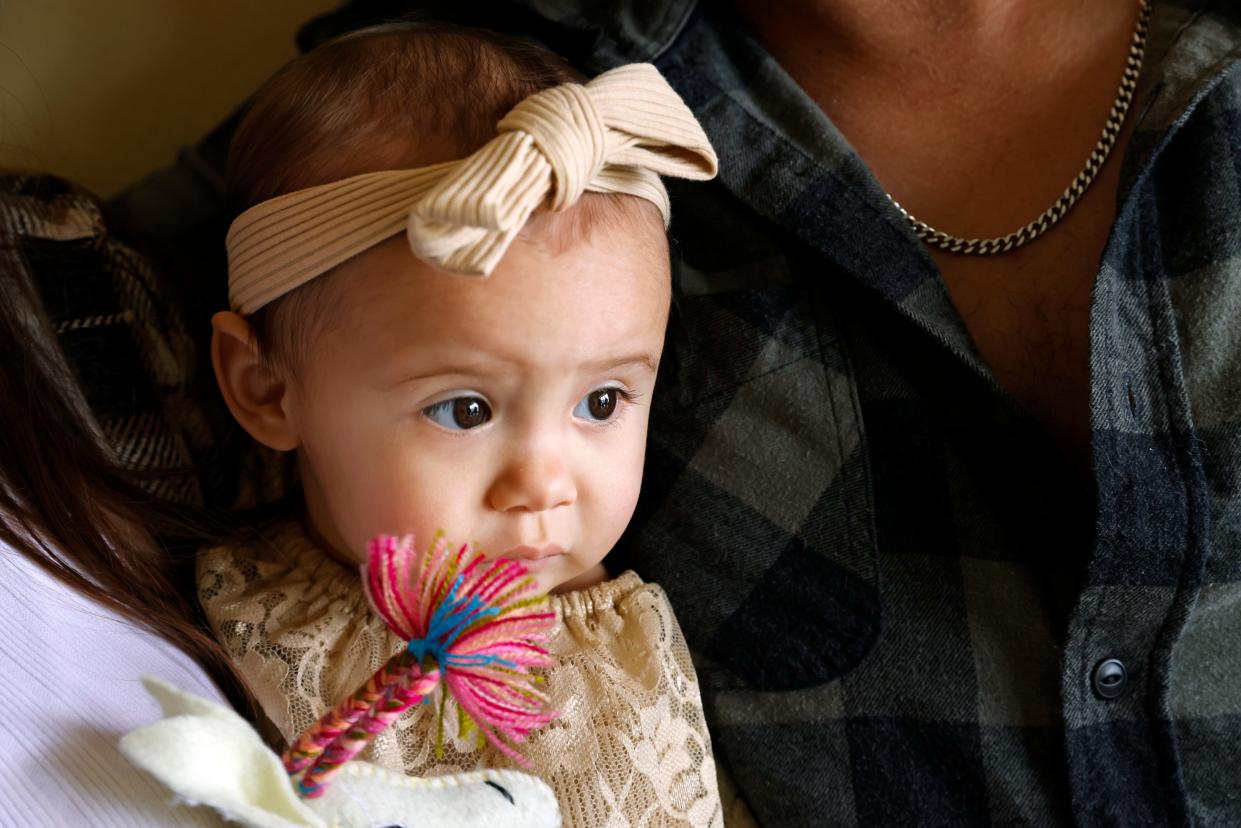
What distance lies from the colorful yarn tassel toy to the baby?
0.58ft

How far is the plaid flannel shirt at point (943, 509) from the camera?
925 millimetres

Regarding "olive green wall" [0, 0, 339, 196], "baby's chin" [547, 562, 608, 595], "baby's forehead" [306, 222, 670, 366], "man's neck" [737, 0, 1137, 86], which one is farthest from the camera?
"olive green wall" [0, 0, 339, 196]

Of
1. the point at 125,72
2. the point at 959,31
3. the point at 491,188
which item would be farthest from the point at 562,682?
the point at 125,72

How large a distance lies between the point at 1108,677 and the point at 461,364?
2.07 ft

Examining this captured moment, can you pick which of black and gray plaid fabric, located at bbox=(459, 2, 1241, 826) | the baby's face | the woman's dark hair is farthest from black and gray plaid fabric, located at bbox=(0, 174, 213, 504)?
black and gray plaid fabric, located at bbox=(459, 2, 1241, 826)

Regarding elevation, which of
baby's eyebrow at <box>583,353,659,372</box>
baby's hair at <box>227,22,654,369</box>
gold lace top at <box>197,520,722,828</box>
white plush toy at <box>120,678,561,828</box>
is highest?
baby's hair at <box>227,22,654,369</box>

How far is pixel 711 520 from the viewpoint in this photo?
1021mm

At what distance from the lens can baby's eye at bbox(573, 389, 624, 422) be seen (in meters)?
0.85

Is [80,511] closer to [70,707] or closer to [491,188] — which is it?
[70,707]

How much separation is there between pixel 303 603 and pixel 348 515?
5.7 inches

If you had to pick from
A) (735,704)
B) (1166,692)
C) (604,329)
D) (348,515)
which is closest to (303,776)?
(348,515)

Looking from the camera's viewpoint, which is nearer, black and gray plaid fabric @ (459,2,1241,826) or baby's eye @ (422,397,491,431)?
baby's eye @ (422,397,491,431)

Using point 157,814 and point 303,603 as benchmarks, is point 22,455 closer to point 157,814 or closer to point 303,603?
point 303,603

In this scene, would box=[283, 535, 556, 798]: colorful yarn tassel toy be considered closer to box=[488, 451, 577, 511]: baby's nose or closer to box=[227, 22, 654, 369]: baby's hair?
box=[488, 451, 577, 511]: baby's nose
